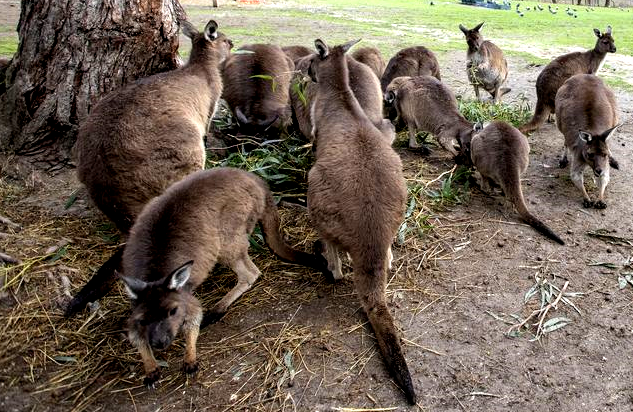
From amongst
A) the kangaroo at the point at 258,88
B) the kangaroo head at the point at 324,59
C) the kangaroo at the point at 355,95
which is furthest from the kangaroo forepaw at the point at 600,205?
the kangaroo at the point at 258,88

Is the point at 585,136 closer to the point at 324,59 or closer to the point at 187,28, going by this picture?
the point at 324,59

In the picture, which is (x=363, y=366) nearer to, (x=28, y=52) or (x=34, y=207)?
(x=34, y=207)

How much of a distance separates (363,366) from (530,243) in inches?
72.3

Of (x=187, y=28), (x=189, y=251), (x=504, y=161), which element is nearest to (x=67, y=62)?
(x=187, y=28)

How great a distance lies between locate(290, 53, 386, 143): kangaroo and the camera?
510 centimetres

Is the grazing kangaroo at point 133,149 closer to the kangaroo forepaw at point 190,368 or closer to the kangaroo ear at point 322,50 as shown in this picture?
the kangaroo forepaw at point 190,368

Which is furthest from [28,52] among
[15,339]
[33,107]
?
[15,339]

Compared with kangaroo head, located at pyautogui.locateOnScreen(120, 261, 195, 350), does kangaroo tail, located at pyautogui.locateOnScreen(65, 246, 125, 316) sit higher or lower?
lower

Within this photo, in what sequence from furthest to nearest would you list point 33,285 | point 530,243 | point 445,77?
point 445,77 → point 530,243 → point 33,285

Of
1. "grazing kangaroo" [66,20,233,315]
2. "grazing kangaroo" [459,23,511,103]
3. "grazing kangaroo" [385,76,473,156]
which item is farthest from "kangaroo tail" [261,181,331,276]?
"grazing kangaroo" [459,23,511,103]

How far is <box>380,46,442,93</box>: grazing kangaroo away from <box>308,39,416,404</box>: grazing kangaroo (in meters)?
3.26

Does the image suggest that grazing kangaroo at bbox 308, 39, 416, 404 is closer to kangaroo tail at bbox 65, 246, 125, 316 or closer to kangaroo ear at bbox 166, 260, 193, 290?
kangaroo ear at bbox 166, 260, 193, 290

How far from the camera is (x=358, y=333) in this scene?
10.5 ft

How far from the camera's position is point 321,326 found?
3.25 meters
